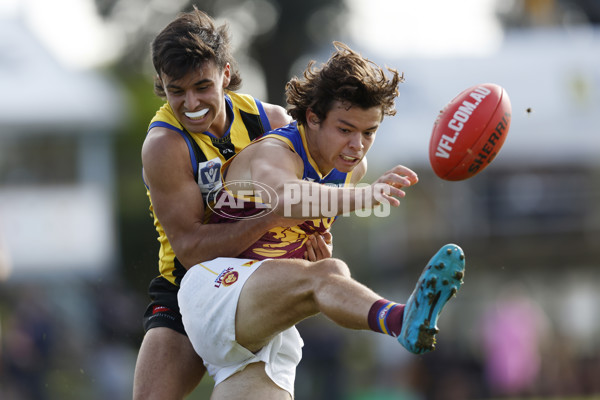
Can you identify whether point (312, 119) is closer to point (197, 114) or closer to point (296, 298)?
point (197, 114)

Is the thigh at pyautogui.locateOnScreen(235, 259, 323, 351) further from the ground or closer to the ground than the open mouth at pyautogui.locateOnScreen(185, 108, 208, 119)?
closer to the ground

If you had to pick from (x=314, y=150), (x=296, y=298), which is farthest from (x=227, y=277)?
(x=314, y=150)

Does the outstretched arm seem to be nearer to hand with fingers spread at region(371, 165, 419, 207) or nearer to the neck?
hand with fingers spread at region(371, 165, 419, 207)

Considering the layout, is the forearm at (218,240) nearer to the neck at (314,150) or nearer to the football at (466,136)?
the neck at (314,150)

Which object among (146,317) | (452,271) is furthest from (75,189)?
(452,271)

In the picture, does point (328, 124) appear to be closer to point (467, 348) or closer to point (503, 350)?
point (503, 350)

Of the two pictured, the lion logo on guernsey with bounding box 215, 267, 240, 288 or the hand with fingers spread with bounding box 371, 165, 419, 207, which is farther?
the lion logo on guernsey with bounding box 215, 267, 240, 288

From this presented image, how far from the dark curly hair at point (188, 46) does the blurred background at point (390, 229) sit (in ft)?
26.1

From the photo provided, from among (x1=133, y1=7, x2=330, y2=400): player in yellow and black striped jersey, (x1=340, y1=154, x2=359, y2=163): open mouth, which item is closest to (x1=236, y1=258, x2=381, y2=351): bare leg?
(x1=133, y1=7, x2=330, y2=400): player in yellow and black striped jersey

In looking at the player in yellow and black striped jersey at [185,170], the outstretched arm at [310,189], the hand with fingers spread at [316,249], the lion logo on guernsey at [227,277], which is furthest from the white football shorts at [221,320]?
the outstretched arm at [310,189]

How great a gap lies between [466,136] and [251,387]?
6.03ft

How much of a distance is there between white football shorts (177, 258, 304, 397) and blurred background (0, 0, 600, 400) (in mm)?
7713

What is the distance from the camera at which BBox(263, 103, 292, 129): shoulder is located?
586cm

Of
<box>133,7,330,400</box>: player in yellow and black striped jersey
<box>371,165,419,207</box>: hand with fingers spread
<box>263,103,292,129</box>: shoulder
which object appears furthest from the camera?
<box>263,103,292,129</box>: shoulder
